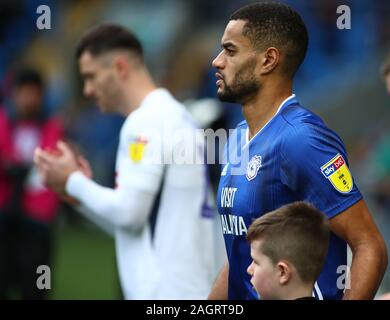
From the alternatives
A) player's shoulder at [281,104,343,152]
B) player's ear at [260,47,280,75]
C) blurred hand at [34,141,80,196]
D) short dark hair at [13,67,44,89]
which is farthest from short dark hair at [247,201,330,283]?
short dark hair at [13,67,44,89]

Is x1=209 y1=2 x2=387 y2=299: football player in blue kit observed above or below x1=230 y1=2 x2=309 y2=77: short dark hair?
below

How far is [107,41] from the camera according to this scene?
20.5 ft

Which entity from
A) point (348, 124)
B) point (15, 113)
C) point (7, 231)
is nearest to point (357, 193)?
point (7, 231)

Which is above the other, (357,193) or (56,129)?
(56,129)

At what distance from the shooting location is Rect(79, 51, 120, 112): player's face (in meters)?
6.20

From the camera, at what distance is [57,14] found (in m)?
18.0

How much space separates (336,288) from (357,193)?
43cm

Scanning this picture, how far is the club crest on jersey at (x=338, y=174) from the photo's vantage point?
4.05 metres

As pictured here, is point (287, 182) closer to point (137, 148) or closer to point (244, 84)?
point (244, 84)

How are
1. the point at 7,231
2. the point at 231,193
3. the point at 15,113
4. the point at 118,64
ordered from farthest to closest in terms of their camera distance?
the point at 15,113, the point at 7,231, the point at 118,64, the point at 231,193

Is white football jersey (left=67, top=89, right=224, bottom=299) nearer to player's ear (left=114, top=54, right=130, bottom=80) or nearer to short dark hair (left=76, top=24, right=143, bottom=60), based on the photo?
player's ear (left=114, top=54, right=130, bottom=80)

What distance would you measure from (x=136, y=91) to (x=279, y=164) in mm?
2171

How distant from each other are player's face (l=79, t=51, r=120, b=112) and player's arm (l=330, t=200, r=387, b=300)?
248cm

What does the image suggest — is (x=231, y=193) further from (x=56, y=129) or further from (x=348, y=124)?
(x=348, y=124)
